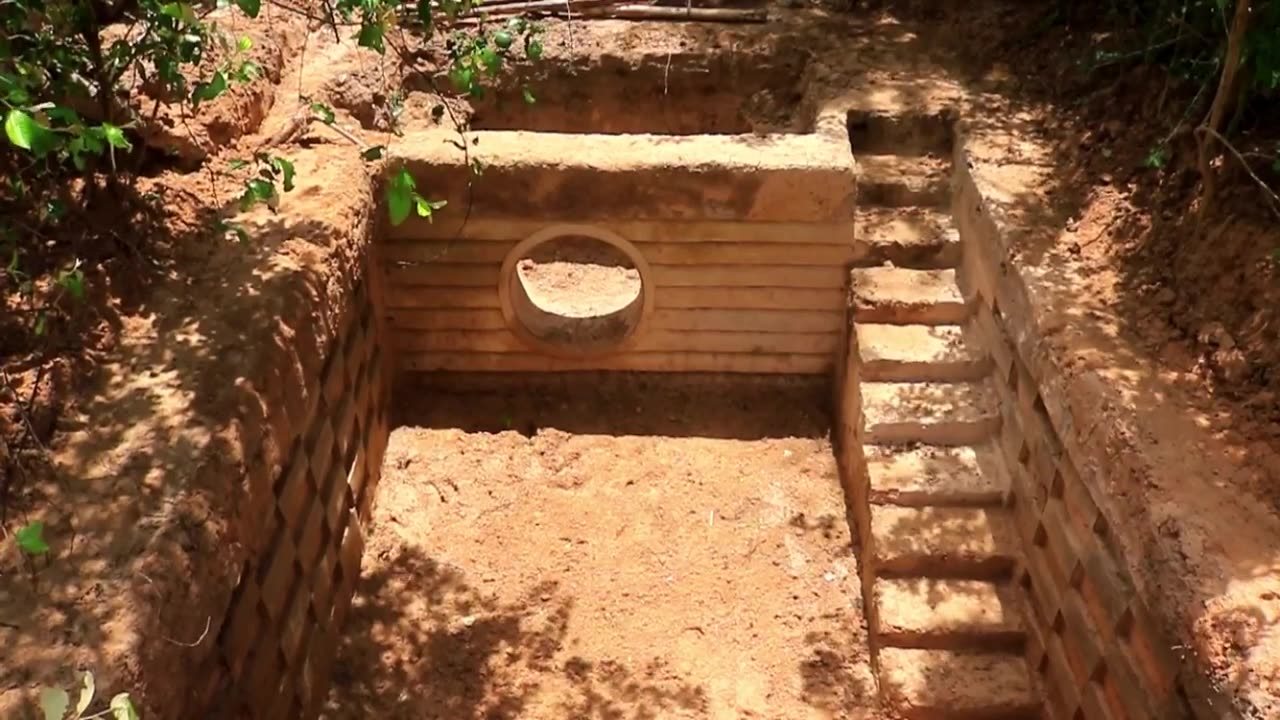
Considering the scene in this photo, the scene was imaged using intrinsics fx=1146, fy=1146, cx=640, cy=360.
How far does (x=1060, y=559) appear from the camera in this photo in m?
4.27

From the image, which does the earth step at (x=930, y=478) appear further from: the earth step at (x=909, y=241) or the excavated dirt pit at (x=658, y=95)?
the excavated dirt pit at (x=658, y=95)

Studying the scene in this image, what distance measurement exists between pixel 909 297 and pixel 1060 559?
1.63m

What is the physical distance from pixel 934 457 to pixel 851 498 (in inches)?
24.1

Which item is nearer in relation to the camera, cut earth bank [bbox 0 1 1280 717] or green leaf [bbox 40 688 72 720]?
green leaf [bbox 40 688 72 720]

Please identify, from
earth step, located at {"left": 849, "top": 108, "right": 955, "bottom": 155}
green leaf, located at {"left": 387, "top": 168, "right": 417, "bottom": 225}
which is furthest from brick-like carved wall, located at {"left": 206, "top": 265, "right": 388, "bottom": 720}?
earth step, located at {"left": 849, "top": 108, "right": 955, "bottom": 155}

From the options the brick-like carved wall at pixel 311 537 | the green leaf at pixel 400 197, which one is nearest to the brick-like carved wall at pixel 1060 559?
the green leaf at pixel 400 197

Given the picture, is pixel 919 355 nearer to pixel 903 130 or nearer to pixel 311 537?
pixel 903 130

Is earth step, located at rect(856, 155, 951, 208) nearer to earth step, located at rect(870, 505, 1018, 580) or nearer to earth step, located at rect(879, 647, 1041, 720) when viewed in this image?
earth step, located at rect(870, 505, 1018, 580)

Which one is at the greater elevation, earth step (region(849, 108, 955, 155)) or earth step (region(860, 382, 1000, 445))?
earth step (region(849, 108, 955, 155))

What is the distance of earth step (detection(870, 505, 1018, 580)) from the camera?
477 cm

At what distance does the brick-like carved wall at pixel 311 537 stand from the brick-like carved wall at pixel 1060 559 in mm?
2835

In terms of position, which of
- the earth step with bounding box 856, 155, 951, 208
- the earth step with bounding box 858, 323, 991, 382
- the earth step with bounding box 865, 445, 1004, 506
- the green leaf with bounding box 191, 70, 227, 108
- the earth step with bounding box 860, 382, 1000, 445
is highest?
the green leaf with bounding box 191, 70, 227, 108

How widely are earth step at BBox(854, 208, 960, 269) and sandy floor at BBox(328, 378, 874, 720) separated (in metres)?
0.87

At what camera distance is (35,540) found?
2543 mm
